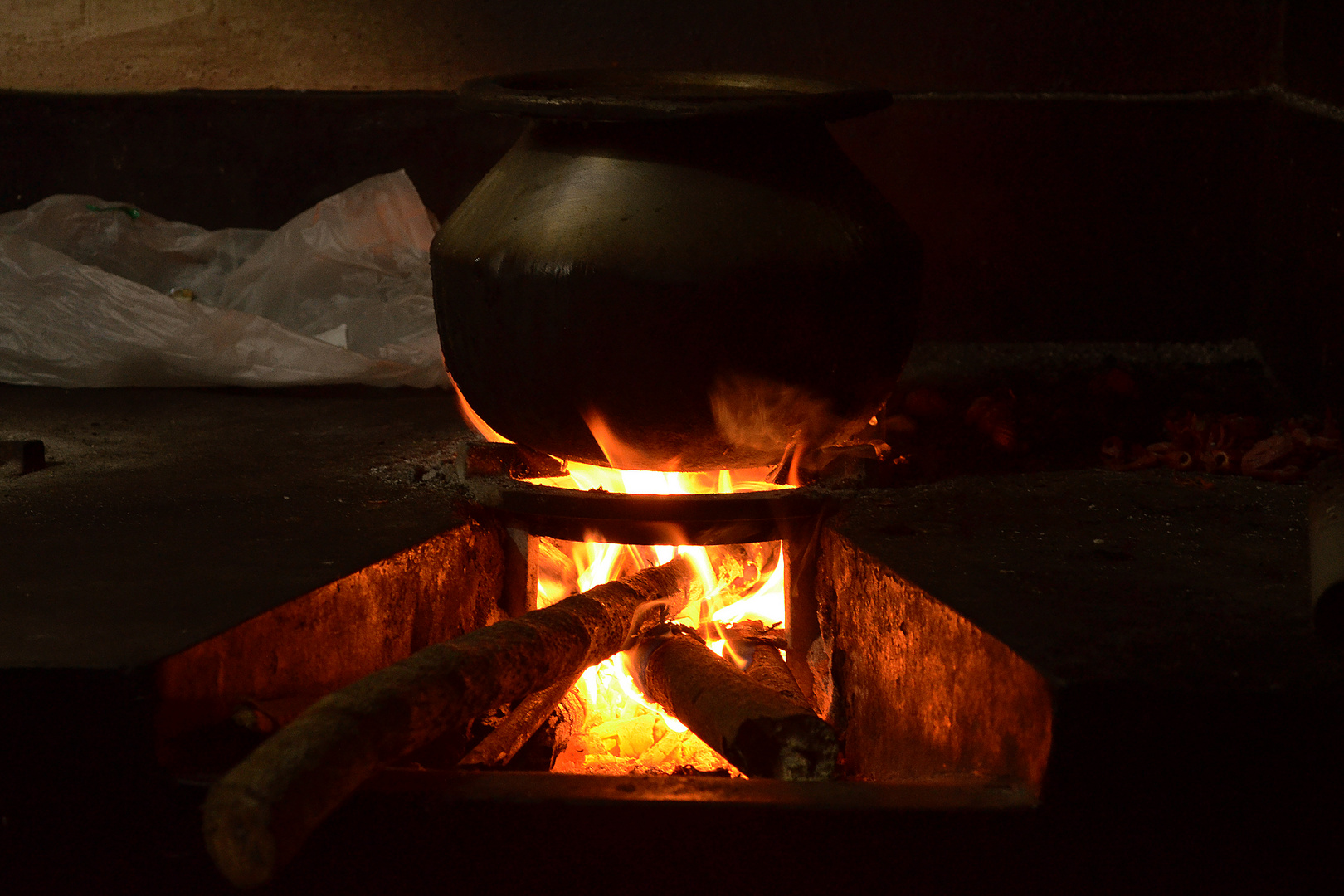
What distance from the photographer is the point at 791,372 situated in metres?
2.30

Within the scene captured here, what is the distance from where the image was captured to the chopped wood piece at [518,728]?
7.27ft

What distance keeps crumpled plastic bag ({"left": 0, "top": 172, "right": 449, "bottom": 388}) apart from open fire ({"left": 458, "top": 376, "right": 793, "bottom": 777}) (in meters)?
0.88

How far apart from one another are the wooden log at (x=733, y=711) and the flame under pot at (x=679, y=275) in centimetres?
35

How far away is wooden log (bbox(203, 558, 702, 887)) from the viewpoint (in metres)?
A: 1.43

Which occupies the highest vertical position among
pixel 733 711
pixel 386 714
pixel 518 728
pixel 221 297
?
pixel 221 297

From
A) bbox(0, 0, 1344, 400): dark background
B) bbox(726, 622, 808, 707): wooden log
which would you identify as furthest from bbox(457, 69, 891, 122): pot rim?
bbox(0, 0, 1344, 400): dark background

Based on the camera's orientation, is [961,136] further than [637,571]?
Yes

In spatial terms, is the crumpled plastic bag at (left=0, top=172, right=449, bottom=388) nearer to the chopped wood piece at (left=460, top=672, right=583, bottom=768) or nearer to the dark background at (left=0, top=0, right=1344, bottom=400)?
the dark background at (left=0, top=0, right=1344, bottom=400)

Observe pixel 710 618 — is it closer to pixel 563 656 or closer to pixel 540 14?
pixel 563 656

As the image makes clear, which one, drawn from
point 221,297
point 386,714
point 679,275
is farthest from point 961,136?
point 386,714

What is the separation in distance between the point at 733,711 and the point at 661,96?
1045 mm

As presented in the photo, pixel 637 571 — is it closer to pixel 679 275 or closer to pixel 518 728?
pixel 518 728

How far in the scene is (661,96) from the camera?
226 centimetres

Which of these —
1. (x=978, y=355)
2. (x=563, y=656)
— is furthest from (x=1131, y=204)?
(x=563, y=656)
